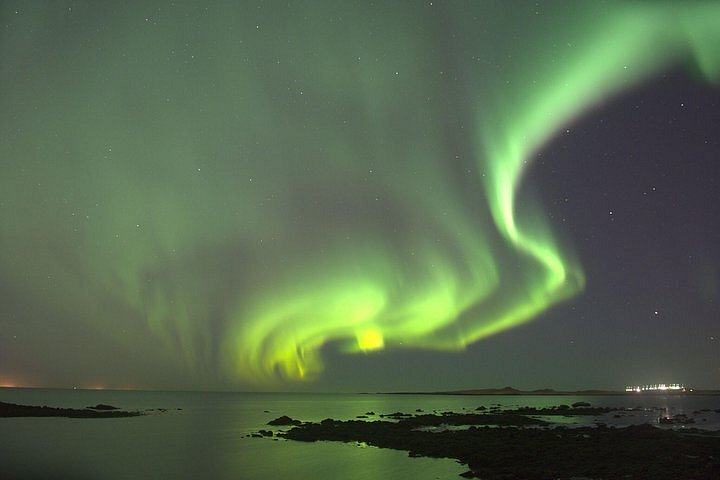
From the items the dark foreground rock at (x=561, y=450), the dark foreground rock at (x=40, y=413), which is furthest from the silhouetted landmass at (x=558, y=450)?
the dark foreground rock at (x=40, y=413)

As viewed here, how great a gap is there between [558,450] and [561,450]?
0.65 feet

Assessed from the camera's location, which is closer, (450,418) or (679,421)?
(679,421)

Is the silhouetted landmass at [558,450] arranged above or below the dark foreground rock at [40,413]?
above

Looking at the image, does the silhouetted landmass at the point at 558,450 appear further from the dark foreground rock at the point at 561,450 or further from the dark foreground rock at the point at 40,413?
the dark foreground rock at the point at 40,413

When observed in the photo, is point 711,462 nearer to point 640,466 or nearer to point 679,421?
point 640,466

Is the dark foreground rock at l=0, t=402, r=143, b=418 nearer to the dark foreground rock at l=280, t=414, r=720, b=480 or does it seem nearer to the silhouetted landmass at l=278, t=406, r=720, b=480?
the silhouetted landmass at l=278, t=406, r=720, b=480

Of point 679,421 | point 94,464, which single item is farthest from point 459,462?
point 679,421

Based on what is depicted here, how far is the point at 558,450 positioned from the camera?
31.9 metres

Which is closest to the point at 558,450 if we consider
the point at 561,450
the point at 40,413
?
the point at 561,450

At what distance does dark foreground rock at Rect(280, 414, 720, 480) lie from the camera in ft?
82.3

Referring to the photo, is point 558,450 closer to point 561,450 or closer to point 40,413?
point 561,450

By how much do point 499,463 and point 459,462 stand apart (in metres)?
2.84

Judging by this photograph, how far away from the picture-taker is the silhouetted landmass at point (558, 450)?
25.1 m

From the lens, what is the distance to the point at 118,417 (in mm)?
75250
